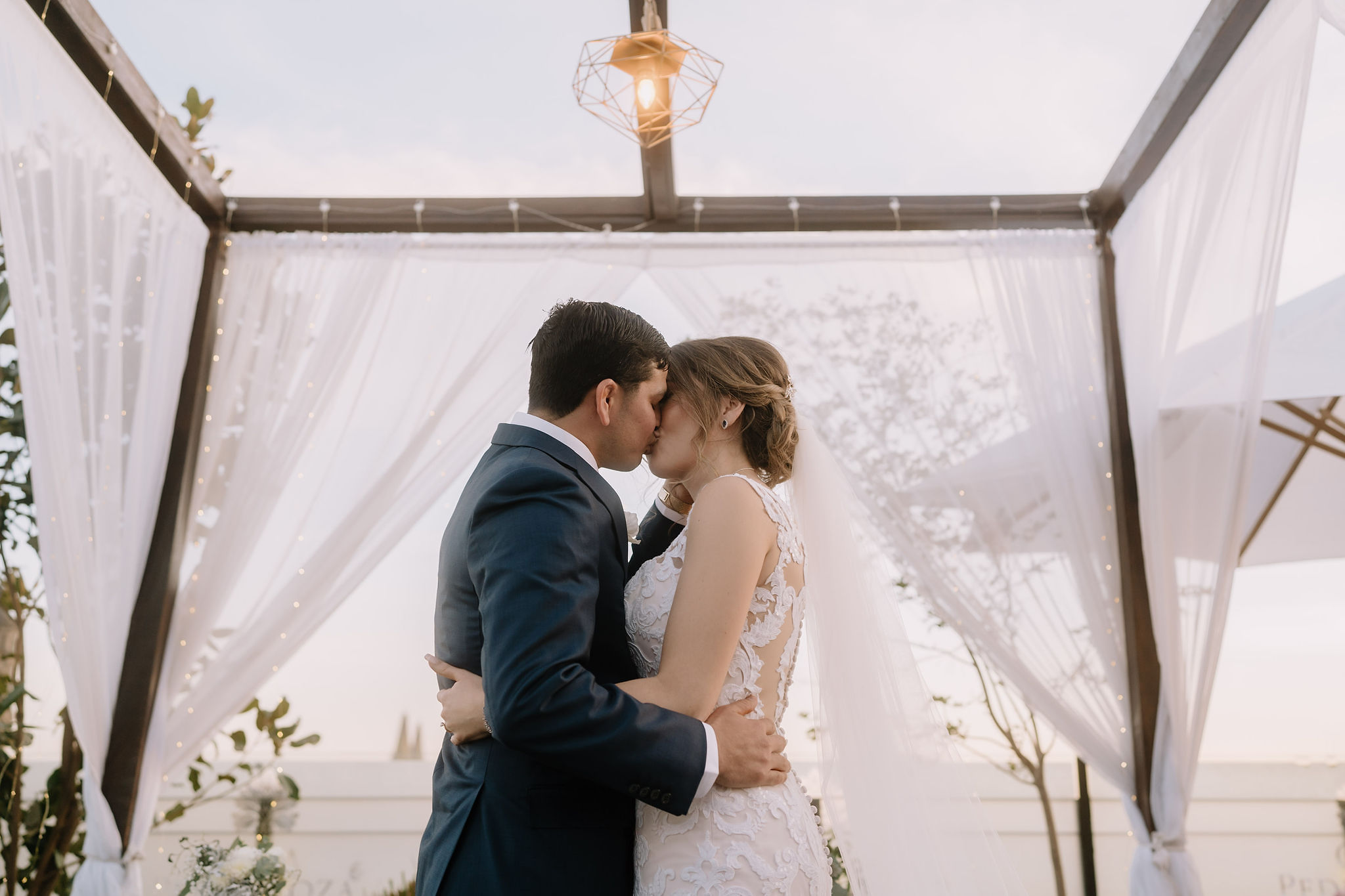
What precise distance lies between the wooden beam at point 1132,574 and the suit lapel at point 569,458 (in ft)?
8.34

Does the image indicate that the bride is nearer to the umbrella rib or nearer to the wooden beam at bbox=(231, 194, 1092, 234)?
the wooden beam at bbox=(231, 194, 1092, 234)

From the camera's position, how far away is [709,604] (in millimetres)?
1445

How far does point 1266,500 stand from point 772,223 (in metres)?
2.25

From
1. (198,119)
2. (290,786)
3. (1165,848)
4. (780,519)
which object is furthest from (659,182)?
(1165,848)

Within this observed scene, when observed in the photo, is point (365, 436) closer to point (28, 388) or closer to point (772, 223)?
point (28, 388)

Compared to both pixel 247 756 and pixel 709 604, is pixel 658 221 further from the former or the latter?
pixel 247 756

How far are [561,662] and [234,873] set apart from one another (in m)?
1.98

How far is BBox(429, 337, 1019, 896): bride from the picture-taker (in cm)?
144

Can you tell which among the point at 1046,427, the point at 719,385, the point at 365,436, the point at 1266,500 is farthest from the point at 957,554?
the point at 365,436

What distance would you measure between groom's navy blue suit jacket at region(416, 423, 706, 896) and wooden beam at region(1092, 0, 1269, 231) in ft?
8.14

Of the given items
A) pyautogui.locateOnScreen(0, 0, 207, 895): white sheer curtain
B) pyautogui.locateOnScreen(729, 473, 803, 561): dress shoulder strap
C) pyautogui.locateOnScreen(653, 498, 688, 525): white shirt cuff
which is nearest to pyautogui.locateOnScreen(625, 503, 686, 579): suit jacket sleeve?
pyautogui.locateOnScreen(653, 498, 688, 525): white shirt cuff

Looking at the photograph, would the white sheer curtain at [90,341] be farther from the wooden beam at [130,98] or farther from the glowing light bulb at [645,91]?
the glowing light bulb at [645,91]

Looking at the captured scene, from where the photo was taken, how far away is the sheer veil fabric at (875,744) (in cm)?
182

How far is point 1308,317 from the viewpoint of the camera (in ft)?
8.93
